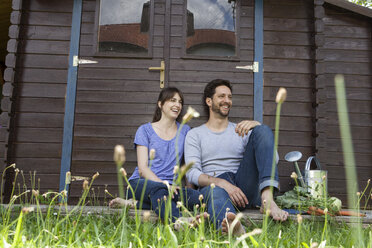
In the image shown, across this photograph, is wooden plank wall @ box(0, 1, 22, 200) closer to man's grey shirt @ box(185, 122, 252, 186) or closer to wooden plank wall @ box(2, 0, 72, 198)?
wooden plank wall @ box(2, 0, 72, 198)

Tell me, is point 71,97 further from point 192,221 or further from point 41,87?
point 192,221

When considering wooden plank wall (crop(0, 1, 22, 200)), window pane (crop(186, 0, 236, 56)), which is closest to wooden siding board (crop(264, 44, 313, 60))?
window pane (crop(186, 0, 236, 56))

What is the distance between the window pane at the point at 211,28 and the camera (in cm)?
438

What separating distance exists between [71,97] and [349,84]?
139 inches

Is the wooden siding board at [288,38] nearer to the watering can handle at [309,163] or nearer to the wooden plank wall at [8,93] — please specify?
the watering can handle at [309,163]

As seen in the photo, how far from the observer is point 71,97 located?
4223 millimetres

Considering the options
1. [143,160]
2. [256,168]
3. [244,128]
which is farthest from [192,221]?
[244,128]

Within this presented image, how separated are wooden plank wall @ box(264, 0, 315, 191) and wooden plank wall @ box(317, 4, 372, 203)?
0.38 meters

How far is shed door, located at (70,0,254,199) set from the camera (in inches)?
166

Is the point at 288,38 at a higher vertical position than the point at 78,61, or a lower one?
higher

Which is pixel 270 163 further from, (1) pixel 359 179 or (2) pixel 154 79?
(1) pixel 359 179

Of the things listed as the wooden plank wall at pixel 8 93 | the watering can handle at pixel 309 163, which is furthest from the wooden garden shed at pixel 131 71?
the watering can handle at pixel 309 163

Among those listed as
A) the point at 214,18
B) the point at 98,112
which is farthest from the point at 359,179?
the point at 98,112

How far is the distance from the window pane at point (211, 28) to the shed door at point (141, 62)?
0.01 metres
